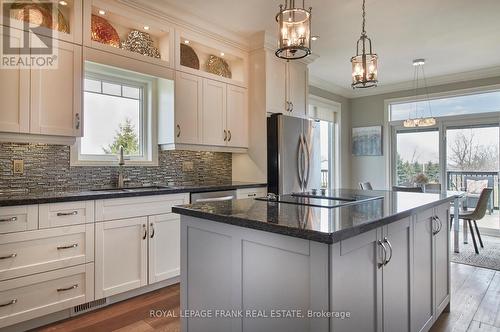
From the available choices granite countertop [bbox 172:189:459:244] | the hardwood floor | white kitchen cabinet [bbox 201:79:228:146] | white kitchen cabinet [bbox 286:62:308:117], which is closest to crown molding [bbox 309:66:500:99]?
white kitchen cabinet [bbox 286:62:308:117]

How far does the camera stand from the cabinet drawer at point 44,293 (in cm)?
205

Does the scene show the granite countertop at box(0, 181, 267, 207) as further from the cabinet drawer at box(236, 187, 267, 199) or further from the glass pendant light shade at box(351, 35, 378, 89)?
the glass pendant light shade at box(351, 35, 378, 89)

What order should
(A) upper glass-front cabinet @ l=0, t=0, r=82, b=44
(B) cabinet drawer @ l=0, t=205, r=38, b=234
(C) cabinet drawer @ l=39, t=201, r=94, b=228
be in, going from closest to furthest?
(B) cabinet drawer @ l=0, t=205, r=38, b=234
(C) cabinet drawer @ l=39, t=201, r=94, b=228
(A) upper glass-front cabinet @ l=0, t=0, r=82, b=44

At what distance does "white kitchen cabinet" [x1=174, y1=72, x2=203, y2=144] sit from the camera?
130 inches

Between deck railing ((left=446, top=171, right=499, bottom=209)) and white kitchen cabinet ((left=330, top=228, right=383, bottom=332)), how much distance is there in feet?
16.2

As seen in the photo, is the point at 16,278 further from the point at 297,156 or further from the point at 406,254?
the point at 297,156

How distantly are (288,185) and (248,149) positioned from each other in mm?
707

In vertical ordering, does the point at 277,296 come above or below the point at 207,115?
below

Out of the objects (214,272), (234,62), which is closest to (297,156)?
(234,62)

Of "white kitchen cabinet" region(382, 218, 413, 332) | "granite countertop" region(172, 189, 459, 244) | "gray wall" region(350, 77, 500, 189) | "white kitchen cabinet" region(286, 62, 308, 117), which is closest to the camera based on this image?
"granite countertop" region(172, 189, 459, 244)

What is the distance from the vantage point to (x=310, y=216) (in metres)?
1.43

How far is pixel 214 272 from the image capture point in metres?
1.59

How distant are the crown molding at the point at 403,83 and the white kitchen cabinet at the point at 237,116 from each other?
1.96m

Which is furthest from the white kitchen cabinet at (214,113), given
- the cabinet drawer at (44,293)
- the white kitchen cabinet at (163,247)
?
the cabinet drawer at (44,293)
